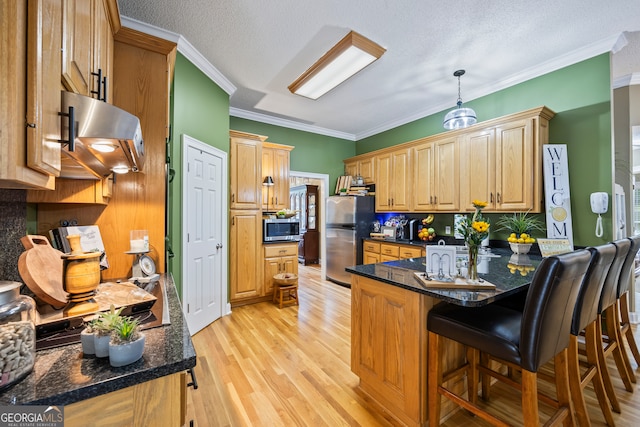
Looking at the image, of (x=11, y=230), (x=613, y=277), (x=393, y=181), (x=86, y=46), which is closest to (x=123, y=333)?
(x=11, y=230)

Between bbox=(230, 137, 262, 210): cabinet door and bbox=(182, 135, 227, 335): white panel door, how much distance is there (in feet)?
0.94

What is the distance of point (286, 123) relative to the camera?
15.6 ft

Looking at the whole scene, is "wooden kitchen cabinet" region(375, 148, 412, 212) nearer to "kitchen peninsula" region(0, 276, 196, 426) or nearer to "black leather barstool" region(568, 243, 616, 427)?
"black leather barstool" region(568, 243, 616, 427)

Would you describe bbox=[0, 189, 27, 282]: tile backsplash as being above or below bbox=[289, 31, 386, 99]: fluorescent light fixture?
below

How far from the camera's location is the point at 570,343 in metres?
1.52

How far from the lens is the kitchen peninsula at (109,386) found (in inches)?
25.0

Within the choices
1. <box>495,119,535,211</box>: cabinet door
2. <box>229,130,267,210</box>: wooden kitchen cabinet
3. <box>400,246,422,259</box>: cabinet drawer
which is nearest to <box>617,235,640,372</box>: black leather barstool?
<box>495,119,535,211</box>: cabinet door

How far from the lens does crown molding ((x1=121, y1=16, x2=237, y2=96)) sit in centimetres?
235

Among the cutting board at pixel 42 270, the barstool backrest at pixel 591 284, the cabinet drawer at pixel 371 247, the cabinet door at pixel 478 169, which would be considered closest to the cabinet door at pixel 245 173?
the cabinet drawer at pixel 371 247

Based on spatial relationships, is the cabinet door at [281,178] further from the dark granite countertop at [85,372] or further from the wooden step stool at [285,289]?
the dark granite countertop at [85,372]

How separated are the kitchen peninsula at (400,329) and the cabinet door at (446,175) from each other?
1.78 metres

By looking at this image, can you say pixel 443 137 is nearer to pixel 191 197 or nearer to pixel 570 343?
pixel 570 343

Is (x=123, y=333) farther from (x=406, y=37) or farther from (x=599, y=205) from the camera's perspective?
(x=599, y=205)

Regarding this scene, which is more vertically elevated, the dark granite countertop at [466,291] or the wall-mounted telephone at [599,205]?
the wall-mounted telephone at [599,205]
